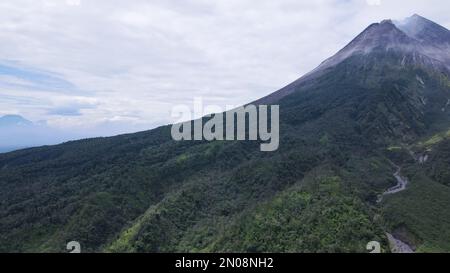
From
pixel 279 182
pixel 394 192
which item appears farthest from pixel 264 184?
pixel 394 192

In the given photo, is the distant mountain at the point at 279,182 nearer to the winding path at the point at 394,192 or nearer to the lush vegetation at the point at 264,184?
the lush vegetation at the point at 264,184

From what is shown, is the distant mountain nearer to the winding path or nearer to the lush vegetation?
the lush vegetation

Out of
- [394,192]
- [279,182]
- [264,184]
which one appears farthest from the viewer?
[264,184]

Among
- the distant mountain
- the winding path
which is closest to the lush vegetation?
the distant mountain

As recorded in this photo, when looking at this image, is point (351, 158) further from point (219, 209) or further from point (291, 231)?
point (291, 231)

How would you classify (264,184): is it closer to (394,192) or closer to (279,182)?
(279,182)

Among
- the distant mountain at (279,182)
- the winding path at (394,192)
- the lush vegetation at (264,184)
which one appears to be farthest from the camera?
the distant mountain at (279,182)

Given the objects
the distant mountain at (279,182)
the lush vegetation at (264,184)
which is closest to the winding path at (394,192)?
the distant mountain at (279,182)
